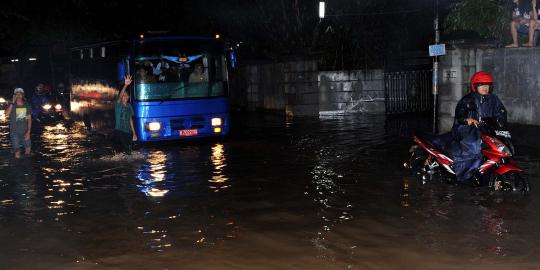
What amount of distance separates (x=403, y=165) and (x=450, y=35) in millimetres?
4716

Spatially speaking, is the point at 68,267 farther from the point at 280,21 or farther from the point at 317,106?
the point at 280,21

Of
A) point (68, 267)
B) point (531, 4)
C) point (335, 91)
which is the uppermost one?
point (531, 4)

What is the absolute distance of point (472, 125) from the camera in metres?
9.12

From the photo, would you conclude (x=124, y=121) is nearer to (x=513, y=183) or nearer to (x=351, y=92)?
(x=513, y=183)

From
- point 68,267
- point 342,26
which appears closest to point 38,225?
point 68,267

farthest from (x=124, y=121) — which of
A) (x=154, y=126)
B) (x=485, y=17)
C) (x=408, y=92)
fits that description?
(x=408, y=92)

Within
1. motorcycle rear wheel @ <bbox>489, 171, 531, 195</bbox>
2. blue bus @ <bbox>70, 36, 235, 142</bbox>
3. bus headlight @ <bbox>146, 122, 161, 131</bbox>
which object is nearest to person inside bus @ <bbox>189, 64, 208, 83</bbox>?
blue bus @ <bbox>70, 36, 235, 142</bbox>

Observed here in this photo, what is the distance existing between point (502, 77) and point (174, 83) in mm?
7643

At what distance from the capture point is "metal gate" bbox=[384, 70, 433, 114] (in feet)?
72.5

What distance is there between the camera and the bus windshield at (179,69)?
15.0 meters

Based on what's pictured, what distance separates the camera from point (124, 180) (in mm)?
11008

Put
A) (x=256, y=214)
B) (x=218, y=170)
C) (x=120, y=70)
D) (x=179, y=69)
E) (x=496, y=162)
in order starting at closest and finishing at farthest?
(x=256, y=214) → (x=496, y=162) → (x=218, y=170) → (x=179, y=69) → (x=120, y=70)

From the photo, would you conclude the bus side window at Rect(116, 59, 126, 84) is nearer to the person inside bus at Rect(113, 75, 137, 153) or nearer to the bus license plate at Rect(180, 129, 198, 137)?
the person inside bus at Rect(113, 75, 137, 153)

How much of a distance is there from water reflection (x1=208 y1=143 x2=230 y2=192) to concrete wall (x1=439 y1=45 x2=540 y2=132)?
215 inches
